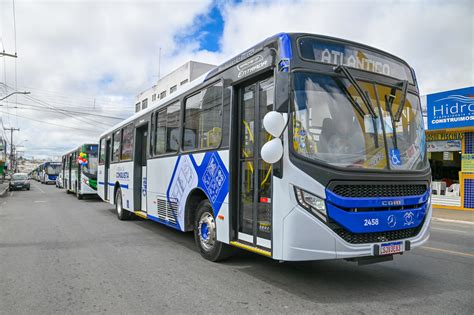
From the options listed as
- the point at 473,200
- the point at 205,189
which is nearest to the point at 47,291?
the point at 205,189

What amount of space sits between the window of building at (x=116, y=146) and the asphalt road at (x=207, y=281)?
472 centimetres

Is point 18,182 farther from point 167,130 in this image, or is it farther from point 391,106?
point 391,106

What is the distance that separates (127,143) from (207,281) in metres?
7.18

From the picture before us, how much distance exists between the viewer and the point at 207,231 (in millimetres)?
6488

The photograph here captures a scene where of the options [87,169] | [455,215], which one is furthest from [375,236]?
[87,169]

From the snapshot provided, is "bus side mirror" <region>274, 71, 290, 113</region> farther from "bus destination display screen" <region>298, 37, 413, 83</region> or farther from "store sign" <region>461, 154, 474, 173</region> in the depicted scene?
"store sign" <region>461, 154, 474, 173</region>

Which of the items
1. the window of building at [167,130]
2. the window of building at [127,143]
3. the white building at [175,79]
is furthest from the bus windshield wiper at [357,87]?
the white building at [175,79]

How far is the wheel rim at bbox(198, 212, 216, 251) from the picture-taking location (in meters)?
6.32

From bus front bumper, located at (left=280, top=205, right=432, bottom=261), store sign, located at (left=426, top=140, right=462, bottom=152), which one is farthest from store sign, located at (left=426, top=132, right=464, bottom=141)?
bus front bumper, located at (left=280, top=205, right=432, bottom=261)

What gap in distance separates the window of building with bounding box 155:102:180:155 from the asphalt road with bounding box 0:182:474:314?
2099 mm

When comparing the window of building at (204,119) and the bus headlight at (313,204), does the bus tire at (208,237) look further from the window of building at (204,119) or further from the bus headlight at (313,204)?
the bus headlight at (313,204)

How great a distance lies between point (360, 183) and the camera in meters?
4.52

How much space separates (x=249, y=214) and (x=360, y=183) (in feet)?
5.27

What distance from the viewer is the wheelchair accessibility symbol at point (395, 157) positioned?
15.9 ft
